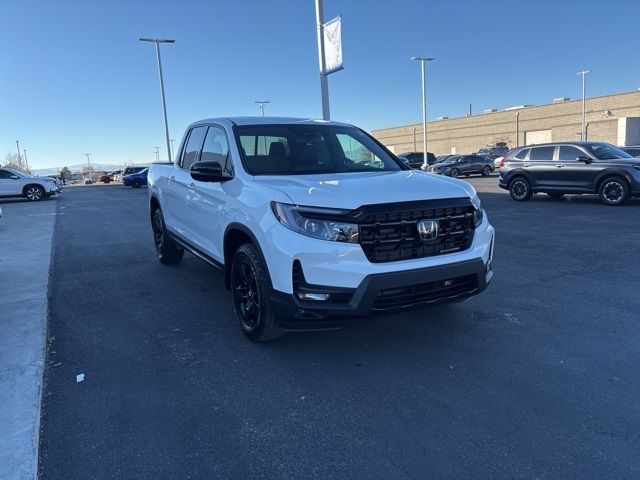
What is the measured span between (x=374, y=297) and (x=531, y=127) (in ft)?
228

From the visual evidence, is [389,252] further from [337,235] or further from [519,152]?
[519,152]

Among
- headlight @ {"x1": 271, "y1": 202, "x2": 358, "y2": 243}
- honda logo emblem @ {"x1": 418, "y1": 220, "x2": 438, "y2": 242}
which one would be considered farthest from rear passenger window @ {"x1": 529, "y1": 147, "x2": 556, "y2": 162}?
headlight @ {"x1": 271, "y1": 202, "x2": 358, "y2": 243}

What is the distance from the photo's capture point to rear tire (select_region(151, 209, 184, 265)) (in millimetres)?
6824

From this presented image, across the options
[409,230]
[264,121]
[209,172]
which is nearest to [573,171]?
[264,121]

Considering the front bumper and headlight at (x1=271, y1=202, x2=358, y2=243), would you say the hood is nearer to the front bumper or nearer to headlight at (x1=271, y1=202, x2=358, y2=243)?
headlight at (x1=271, y1=202, x2=358, y2=243)

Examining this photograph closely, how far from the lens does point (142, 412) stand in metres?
3.06

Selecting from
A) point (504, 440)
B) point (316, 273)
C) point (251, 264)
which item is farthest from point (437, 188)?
point (504, 440)

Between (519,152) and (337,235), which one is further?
(519,152)

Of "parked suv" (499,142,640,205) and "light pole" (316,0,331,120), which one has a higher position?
"light pole" (316,0,331,120)

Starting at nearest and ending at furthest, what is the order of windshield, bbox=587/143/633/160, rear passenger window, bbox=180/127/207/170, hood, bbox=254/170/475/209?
hood, bbox=254/170/475/209, rear passenger window, bbox=180/127/207/170, windshield, bbox=587/143/633/160

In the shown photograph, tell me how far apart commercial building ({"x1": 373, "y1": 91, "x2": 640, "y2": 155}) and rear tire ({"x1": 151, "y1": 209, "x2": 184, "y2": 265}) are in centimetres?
5908

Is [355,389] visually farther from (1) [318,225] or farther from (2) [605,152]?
(2) [605,152]

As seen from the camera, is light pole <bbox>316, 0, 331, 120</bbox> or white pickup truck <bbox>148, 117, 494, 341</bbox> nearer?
white pickup truck <bbox>148, 117, 494, 341</bbox>

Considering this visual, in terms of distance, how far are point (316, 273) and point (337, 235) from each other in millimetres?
301
